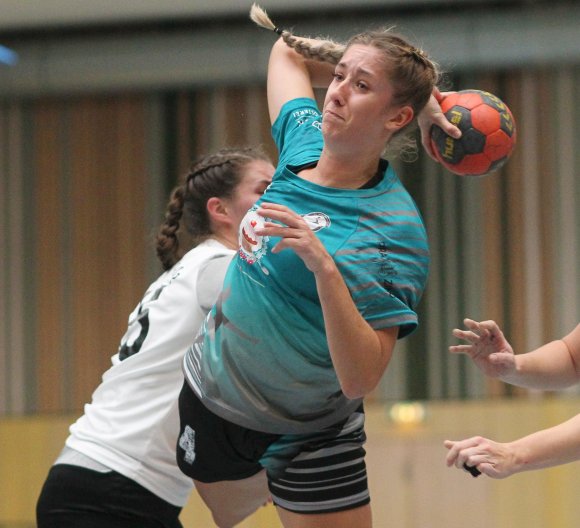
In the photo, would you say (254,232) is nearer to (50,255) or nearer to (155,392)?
(155,392)

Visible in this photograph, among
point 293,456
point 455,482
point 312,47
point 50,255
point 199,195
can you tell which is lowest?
point 455,482

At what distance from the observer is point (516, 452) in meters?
1.68

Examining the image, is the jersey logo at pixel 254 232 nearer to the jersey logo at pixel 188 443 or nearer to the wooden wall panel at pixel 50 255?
the jersey logo at pixel 188 443

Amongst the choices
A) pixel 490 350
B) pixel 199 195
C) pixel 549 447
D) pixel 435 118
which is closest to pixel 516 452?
pixel 549 447

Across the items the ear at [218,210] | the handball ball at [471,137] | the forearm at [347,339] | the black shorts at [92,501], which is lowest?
the black shorts at [92,501]

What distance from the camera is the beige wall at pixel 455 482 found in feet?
17.2

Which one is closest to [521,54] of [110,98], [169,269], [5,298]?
[110,98]

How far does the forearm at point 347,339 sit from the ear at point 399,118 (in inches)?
13.8

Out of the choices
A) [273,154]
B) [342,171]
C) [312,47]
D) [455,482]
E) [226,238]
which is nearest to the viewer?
[342,171]

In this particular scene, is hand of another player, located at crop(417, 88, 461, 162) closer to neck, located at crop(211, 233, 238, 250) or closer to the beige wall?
neck, located at crop(211, 233, 238, 250)

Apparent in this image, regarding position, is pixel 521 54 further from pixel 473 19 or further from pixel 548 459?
pixel 548 459

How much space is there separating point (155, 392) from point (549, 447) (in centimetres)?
86

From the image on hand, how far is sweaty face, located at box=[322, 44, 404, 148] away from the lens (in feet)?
5.78

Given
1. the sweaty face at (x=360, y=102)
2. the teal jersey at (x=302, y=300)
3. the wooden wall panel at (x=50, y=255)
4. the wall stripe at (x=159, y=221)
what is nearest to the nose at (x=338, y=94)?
the sweaty face at (x=360, y=102)
